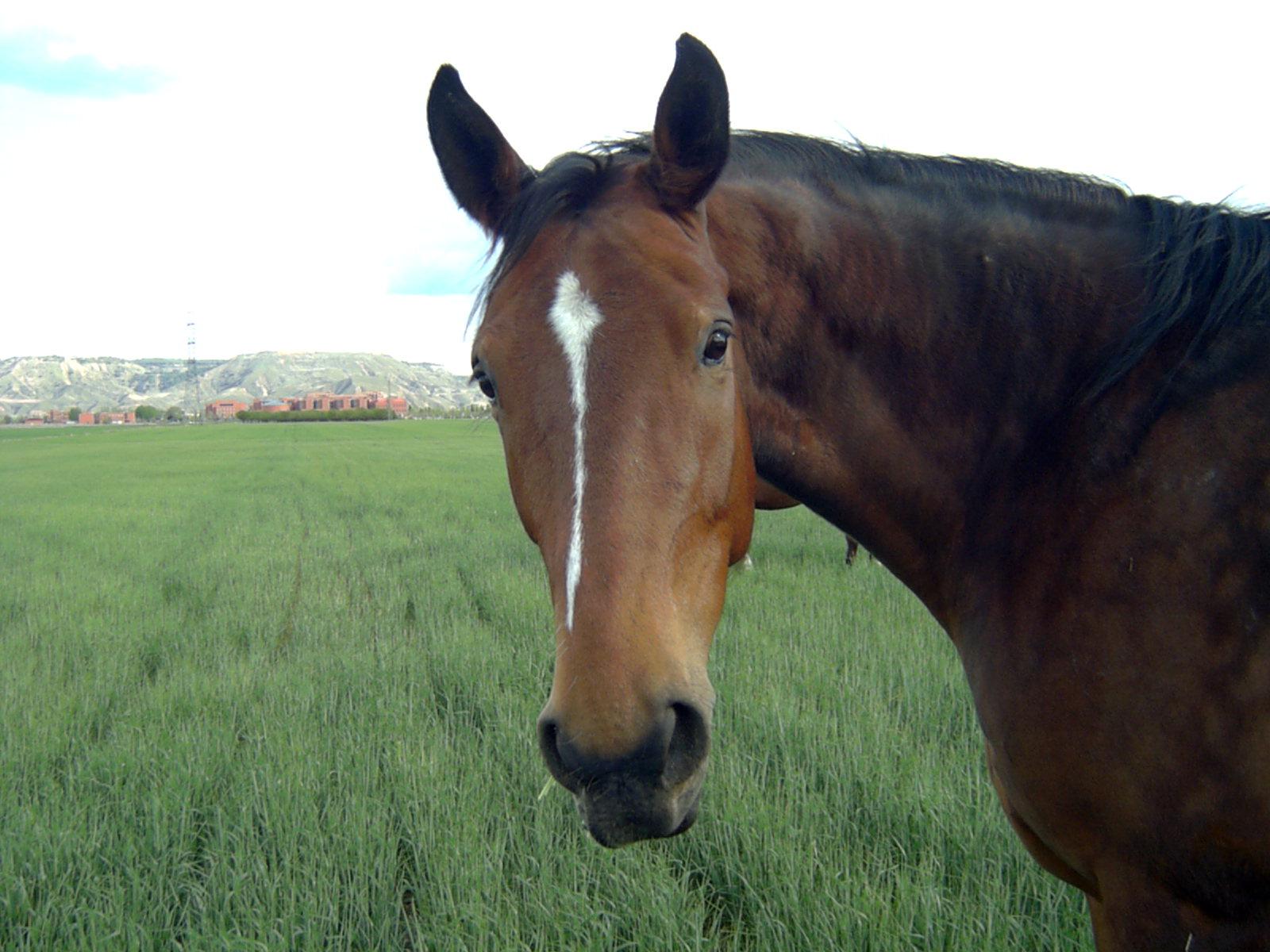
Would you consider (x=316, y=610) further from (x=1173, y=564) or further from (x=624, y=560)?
(x=1173, y=564)

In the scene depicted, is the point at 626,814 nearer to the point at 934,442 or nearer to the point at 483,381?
the point at 483,381

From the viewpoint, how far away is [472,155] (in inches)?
80.6

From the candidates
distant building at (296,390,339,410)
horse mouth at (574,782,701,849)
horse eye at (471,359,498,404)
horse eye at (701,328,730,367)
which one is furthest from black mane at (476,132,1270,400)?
distant building at (296,390,339,410)

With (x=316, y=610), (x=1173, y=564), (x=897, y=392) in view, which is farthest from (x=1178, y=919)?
(x=316, y=610)

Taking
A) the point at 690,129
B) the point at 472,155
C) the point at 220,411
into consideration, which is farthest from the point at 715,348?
the point at 220,411

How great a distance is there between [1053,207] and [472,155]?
5.31 ft

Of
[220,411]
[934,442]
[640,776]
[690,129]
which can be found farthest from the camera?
[220,411]

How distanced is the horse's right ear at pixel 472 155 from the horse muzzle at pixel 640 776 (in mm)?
1400

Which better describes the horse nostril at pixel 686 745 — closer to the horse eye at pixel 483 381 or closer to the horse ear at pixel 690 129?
the horse eye at pixel 483 381

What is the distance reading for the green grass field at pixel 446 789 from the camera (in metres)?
2.62

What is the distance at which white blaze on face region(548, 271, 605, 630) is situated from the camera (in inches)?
56.1

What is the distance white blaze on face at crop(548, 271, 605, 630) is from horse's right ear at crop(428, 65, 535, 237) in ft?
1.77

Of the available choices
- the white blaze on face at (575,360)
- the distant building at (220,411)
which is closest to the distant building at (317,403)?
the distant building at (220,411)

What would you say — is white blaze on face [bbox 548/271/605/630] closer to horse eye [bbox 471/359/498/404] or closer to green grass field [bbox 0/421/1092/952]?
horse eye [bbox 471/359/498/404]
